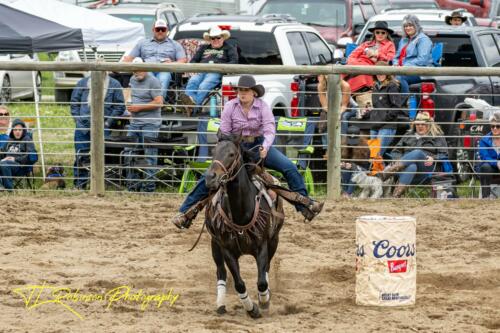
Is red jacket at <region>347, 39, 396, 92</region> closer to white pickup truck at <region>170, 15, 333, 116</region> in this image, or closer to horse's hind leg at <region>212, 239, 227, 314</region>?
white pickup truck at <region>170, 15, 333, 116</region>

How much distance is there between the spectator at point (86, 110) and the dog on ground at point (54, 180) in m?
0.20

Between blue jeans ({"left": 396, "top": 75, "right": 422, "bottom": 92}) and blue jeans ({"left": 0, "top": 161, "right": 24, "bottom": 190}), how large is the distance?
214 inches

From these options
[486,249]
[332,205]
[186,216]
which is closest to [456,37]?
[332,205]

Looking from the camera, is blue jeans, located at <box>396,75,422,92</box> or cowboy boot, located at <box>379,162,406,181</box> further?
blue jeans, located at <box>396,75,422,92</box>

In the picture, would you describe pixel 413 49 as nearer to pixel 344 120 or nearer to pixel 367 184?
pixel 344 120

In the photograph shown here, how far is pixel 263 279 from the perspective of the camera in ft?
29.3

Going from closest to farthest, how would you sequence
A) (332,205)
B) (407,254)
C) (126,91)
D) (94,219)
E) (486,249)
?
(407,254), (486,249), (94,219), (332,205), (126,91)

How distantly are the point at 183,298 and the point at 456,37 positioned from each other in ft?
29.2

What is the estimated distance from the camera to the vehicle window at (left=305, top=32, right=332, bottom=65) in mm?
17320

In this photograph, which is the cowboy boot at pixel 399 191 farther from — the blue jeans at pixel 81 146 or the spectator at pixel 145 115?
the blue jeans at pixel 81 146

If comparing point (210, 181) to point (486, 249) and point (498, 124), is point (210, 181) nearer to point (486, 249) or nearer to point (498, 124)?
point (486, 249)

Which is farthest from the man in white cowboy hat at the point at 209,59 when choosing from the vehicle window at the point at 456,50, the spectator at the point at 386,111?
the vehicle window at the point at 456,50

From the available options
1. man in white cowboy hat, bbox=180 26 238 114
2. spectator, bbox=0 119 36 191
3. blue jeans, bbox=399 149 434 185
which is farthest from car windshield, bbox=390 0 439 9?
spectator, bbox=0 119 36 191

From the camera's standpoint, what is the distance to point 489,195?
1460 centimetres
